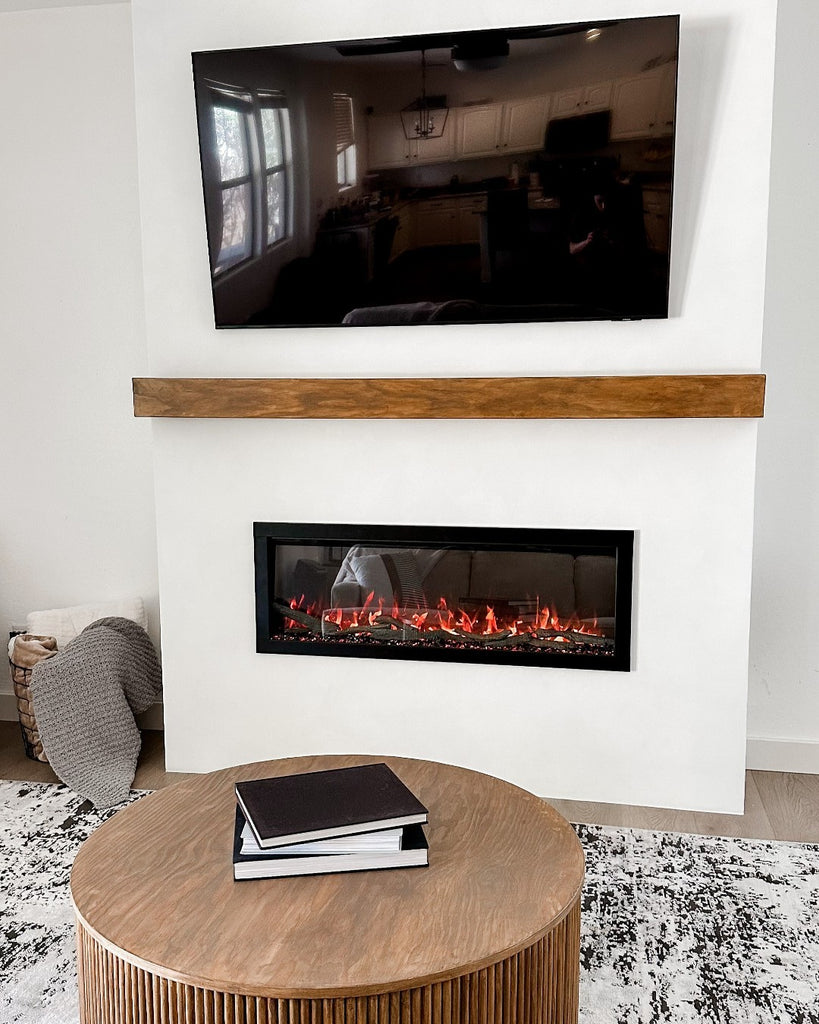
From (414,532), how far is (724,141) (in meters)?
1.36

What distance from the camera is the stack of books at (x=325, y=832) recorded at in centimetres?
146

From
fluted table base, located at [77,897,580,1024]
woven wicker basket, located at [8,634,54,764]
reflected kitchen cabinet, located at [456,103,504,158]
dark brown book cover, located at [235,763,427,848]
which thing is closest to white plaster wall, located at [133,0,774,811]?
reflected kitchen cabinet, located at [456,103,504,158]

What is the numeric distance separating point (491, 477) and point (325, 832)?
59.0 inches

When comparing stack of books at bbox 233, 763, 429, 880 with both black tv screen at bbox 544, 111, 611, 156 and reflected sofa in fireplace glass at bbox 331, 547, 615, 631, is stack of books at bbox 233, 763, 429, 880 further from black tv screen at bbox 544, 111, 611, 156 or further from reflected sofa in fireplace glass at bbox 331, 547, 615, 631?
black tv screen at bbox 544, 111, 611, 156

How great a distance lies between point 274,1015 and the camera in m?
1.21

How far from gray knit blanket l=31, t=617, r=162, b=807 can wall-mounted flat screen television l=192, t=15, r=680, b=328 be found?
1.21 metres

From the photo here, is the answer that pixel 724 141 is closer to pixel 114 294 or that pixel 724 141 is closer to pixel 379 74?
pixel 379 74

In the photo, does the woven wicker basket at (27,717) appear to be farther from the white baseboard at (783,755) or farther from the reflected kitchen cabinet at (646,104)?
the reflected kitchen cabinet at (646,104)

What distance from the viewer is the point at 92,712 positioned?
3.01 metres

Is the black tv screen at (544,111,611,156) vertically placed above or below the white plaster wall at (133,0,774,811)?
above

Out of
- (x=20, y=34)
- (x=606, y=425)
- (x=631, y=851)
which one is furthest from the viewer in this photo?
(x=20, y=34)

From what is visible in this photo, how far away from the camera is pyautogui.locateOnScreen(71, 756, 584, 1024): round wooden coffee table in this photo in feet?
4.02

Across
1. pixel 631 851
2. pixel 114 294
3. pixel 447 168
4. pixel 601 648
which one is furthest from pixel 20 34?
pixel 631 851

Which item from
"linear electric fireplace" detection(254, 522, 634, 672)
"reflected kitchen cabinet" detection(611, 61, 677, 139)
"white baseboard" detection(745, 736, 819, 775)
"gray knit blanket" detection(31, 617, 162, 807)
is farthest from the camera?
"white baseboard" detection(745, 736, 819, 775)
